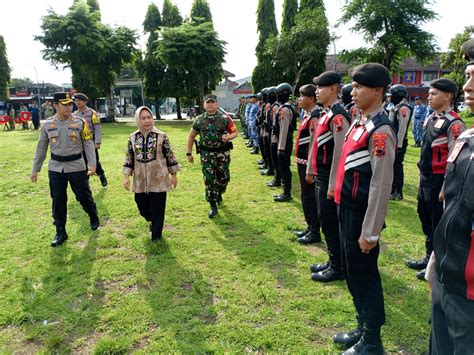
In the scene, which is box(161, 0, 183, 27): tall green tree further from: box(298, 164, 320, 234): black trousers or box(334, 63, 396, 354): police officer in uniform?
box(334, 63, 396, 354): police officer in uniform

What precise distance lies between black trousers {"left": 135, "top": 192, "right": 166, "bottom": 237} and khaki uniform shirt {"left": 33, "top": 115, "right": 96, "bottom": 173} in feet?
3.35

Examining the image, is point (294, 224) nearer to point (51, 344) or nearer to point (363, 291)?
point (363, 291)

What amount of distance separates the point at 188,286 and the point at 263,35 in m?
36.0

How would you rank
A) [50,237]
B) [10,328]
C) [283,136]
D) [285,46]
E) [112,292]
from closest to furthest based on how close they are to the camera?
[10,328]
[112,292]
[50,237]
[283,136]
[285,46]

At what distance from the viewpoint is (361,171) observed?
97.6 inches

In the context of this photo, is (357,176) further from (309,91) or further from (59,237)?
(59,237)

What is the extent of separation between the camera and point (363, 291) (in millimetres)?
2605

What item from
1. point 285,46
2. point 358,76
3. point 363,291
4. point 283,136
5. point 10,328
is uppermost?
point 285,46

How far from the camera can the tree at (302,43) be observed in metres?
27.7

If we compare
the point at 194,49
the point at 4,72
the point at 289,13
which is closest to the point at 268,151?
the point at 194,49

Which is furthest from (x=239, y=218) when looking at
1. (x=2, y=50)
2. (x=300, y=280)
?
(x=2, y=50)

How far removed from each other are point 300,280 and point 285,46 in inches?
1085

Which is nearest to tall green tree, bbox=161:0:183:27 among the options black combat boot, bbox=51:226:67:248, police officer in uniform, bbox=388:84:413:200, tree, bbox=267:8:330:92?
tree, bbox=267:8:330:92

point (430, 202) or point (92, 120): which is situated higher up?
point (92, 120)
